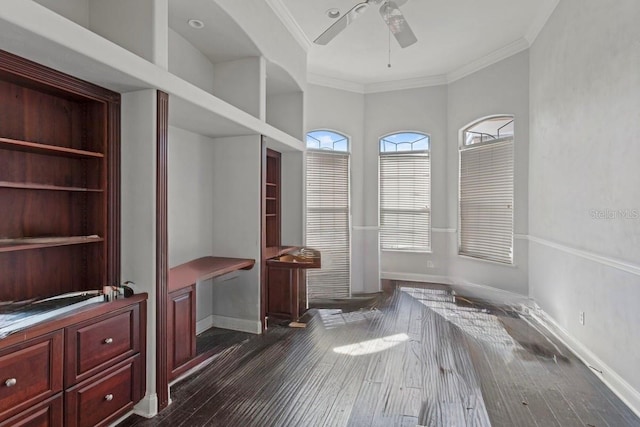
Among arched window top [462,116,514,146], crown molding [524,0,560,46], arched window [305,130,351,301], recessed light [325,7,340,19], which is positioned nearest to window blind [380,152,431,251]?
arched window top [462,116,514,146]

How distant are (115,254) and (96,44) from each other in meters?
1.32

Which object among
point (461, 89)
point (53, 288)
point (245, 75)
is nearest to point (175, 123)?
point (245, 75)

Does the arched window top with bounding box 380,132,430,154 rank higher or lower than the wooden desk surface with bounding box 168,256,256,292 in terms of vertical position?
higher

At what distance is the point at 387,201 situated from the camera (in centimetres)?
627

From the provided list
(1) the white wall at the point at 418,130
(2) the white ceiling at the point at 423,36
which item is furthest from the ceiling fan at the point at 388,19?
(1) the white wall at the point at 418,130

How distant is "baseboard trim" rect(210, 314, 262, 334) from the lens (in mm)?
3770

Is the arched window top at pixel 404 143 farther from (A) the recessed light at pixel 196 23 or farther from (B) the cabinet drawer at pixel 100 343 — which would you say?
(B) the cabinet drawer at pixel 100 343

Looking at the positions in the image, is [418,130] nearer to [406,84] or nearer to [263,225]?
[406,84]

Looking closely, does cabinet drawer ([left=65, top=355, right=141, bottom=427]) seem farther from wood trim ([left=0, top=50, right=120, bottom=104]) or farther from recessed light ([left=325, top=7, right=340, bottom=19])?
recessed light ([left=325, top=7, right=340, bottom=19])

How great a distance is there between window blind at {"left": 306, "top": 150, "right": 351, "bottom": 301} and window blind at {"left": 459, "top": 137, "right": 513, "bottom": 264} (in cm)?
195

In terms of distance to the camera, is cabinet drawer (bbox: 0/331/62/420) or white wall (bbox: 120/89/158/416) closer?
cabinet drawer (bbox: 0/331/62/420)

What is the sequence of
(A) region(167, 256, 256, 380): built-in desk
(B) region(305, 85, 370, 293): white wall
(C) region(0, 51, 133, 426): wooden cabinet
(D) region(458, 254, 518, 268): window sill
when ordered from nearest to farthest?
(C) region(0, 51, 133, 426): wooden cabinet < (A) region(167, 256, 256, 380): built-in desk < (D) region(458, 254, 518, 268): window sill < (B) region(305, 85, 370, 293): white wall

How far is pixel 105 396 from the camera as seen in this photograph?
2.08 metres

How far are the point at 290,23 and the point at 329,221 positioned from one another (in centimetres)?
294
